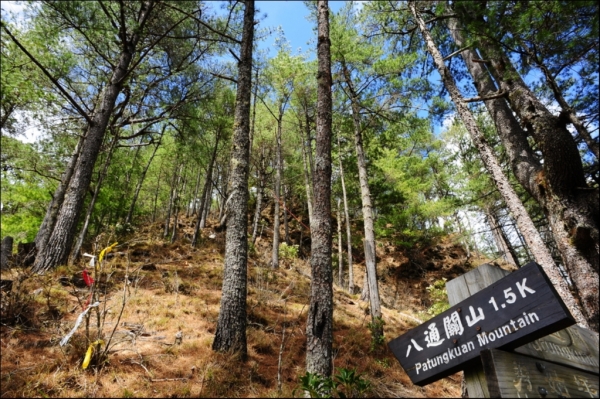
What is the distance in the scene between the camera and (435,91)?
28.9ft

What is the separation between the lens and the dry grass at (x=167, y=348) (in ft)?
10.3

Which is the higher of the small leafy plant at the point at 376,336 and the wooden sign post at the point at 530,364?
the small leafy plant at the point at 376,336

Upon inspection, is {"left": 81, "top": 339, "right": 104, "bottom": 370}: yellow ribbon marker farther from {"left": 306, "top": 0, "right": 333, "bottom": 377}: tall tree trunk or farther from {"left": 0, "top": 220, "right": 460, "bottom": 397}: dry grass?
{"left": 306, "top": 0, "right": 333, "bottom": 377}: tall tree trunk

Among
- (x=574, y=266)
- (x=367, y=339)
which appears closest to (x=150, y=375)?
(x=367, y=339)

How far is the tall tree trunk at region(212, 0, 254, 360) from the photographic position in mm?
4152

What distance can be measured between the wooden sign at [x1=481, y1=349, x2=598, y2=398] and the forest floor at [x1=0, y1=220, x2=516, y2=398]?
8.50 ft

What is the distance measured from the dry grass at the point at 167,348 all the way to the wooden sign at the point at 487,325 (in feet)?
7.88

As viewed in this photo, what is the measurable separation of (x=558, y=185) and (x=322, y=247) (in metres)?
4.02

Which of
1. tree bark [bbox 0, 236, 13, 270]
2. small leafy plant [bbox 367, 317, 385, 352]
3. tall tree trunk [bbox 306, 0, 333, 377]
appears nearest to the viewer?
tall tree trunk [bbox 306, 0, 333, 377]

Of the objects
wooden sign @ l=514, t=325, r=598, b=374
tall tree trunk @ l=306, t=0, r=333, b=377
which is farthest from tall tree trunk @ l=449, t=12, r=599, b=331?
wooden sign @ l=514, t=325, r=598, b=374

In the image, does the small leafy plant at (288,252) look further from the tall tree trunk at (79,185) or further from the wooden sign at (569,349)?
the wooden sign at (569,349)

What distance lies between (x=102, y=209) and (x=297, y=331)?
12.3m

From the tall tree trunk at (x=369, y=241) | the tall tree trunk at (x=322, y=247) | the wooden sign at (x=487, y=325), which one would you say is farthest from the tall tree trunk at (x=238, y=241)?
the tall tree trunk at (x=369, y=241)

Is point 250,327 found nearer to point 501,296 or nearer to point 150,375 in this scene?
point 150,375
